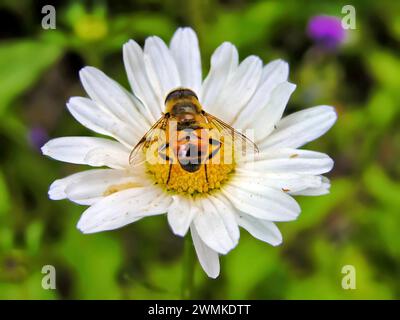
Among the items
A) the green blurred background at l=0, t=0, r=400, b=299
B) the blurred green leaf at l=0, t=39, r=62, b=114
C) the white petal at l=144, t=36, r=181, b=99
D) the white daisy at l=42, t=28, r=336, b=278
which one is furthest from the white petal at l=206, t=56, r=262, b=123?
the blurred green leaf at l=0, t=39, r=62, b=114

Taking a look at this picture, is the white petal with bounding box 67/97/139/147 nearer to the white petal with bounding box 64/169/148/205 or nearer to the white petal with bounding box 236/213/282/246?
the white petal with bounding box 64/169/148/205

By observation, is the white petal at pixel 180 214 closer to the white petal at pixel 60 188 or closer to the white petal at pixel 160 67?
the white petal at pixel 60 188

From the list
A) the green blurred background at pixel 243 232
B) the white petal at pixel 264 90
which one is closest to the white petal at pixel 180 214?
the white petal at pixel 264 90

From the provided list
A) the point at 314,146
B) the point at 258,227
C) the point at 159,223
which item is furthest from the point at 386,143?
the point at 258,227

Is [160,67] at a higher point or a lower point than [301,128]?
higher

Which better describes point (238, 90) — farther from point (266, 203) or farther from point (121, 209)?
point (121, 209)

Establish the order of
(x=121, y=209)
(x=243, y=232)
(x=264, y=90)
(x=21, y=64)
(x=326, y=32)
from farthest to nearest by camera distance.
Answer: (x=326, y=32) → (x=21, y=64) → (x=243, y=232) → (x=264, y=90) → (x=121, y=209)

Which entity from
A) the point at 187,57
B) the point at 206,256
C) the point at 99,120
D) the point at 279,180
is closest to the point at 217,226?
the point at 206,256
